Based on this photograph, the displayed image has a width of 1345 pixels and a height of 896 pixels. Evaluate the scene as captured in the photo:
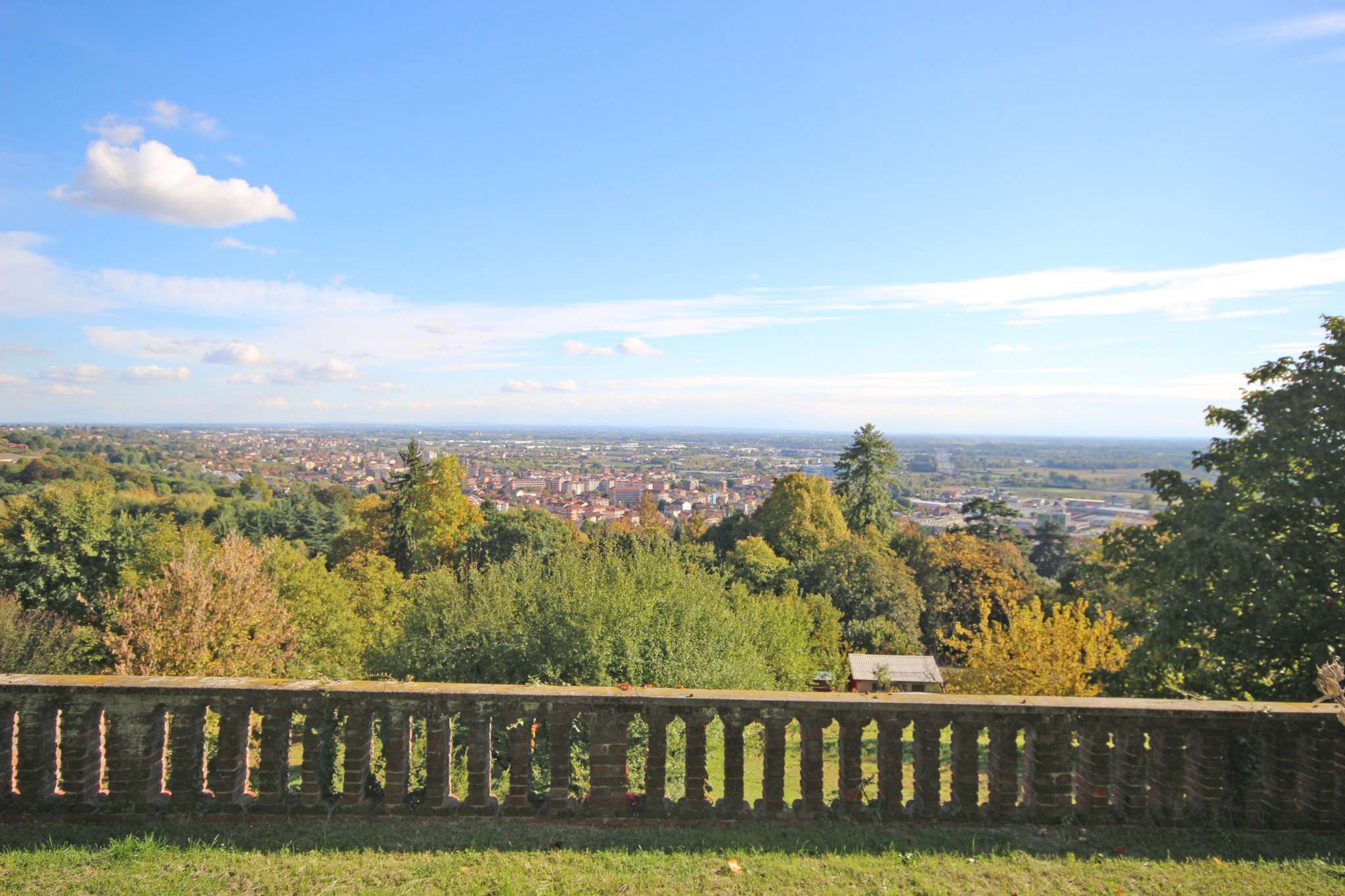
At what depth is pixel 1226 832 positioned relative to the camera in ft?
14.9

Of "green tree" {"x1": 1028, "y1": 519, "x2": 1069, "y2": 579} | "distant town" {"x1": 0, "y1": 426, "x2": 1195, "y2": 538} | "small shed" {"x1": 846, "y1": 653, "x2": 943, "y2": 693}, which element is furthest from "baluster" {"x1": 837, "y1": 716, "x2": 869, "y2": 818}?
"green tree" {"x1": 1028, "y1": 519, "x2": 1069, "y2": 579}

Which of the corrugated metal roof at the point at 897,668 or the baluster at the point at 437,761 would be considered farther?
the corrugated metal roof at the point at 897,668

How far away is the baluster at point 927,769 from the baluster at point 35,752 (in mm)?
5502

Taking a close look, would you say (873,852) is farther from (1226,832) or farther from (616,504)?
(616,504)

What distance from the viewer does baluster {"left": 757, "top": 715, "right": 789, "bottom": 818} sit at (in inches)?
182

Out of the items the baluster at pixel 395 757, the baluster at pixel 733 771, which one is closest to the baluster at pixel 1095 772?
the baluster at pixel 733 771

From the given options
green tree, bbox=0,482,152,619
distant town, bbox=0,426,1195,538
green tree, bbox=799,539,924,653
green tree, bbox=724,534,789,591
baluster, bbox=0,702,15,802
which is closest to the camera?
baluster, bbox=0,702,15,802

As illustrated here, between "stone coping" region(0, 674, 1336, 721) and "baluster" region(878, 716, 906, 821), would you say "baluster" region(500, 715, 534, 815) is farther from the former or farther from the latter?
"baluster" region(878, 716, 906, 821)

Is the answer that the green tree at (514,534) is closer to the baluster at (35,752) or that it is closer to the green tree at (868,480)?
the green tree at (868,480)

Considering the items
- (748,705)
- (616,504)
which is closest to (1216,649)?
(748,705)

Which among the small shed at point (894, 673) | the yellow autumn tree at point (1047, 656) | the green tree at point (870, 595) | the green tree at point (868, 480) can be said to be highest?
the green tree at point (868, 480)

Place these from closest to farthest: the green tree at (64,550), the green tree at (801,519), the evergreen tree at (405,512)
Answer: the green tree at (64,550) < the green tree at (801,519) < the evergreen tree at (405,512)

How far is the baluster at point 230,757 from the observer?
451 cm

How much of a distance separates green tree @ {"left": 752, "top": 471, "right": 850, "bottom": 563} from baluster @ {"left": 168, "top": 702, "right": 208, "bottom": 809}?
1359 inches
